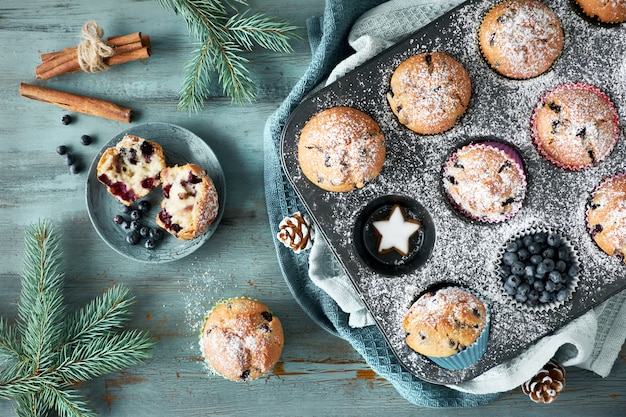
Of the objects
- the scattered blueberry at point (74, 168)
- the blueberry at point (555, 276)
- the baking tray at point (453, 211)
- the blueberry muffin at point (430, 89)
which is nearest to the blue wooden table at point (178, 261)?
the scattered blueberry at point (74, 168)

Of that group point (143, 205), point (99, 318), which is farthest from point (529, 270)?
point (99, 318)

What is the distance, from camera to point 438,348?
78.6 inches

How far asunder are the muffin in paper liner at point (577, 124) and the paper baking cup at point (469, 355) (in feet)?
2.02

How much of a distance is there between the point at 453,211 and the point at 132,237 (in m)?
1.35

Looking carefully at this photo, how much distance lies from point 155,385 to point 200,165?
102 cm

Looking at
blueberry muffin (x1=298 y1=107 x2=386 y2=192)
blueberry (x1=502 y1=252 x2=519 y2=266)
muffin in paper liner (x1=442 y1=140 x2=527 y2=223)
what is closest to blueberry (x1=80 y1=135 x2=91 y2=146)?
blueberry muffin (x1=298 y1=107 x2=386 y2=192)

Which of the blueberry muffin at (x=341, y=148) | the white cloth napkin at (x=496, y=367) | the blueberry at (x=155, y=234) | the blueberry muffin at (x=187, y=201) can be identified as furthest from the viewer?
the blueberry at (x=155, y=234)

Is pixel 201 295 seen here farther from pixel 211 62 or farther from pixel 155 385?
pixel 211 62

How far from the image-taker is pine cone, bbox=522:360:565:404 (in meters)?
2.30

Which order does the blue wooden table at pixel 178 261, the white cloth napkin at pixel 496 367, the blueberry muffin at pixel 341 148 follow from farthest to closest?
the blue wooden table at pixel 178 261
the white cloth napkin at pixel 496 367
the blueberry muffin at pixel 341 148

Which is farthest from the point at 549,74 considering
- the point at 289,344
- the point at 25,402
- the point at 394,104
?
the point at 25,402

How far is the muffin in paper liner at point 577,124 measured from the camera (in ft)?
6.49

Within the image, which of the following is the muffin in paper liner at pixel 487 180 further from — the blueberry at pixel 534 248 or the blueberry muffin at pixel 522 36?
the blueberry muffin at pixel 522 36

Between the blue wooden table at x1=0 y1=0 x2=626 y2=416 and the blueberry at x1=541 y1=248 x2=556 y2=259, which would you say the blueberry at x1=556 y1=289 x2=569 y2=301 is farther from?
the blue wooden table at x1=0 y1=0 x2=626 y2=416
